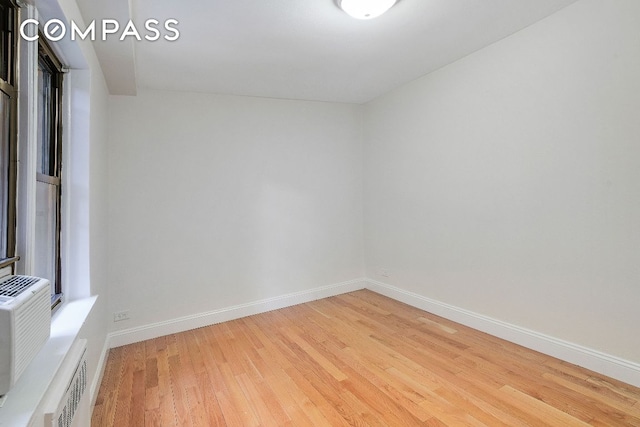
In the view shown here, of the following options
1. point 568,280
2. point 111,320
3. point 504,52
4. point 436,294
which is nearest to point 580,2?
point 504,52

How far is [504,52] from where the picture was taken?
2783 mm

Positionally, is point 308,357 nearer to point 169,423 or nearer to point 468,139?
point 169,423

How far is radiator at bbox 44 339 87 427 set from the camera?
3.64 feet

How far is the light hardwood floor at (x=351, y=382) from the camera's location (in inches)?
76.7

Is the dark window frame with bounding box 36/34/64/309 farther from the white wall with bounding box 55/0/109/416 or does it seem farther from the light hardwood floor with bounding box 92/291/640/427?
the light hardwood floor with bounding box 92/291/640/427

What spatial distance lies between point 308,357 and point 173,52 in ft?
9.45

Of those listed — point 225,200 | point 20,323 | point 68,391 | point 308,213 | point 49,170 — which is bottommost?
point 68,391

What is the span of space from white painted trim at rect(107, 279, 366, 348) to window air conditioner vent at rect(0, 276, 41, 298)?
7.30 ft

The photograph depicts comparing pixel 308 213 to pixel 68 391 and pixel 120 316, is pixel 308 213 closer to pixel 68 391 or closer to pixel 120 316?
pixel 120 316

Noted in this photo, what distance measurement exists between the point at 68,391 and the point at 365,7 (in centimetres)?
261

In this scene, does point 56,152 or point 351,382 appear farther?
point 351,382

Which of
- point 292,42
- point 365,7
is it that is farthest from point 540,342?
point 292,42

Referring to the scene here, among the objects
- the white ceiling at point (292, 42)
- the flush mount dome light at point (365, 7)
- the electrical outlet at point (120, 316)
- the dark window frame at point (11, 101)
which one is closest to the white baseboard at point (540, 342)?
the white ceiling at point (292, 42)

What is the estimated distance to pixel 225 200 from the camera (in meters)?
3.63
